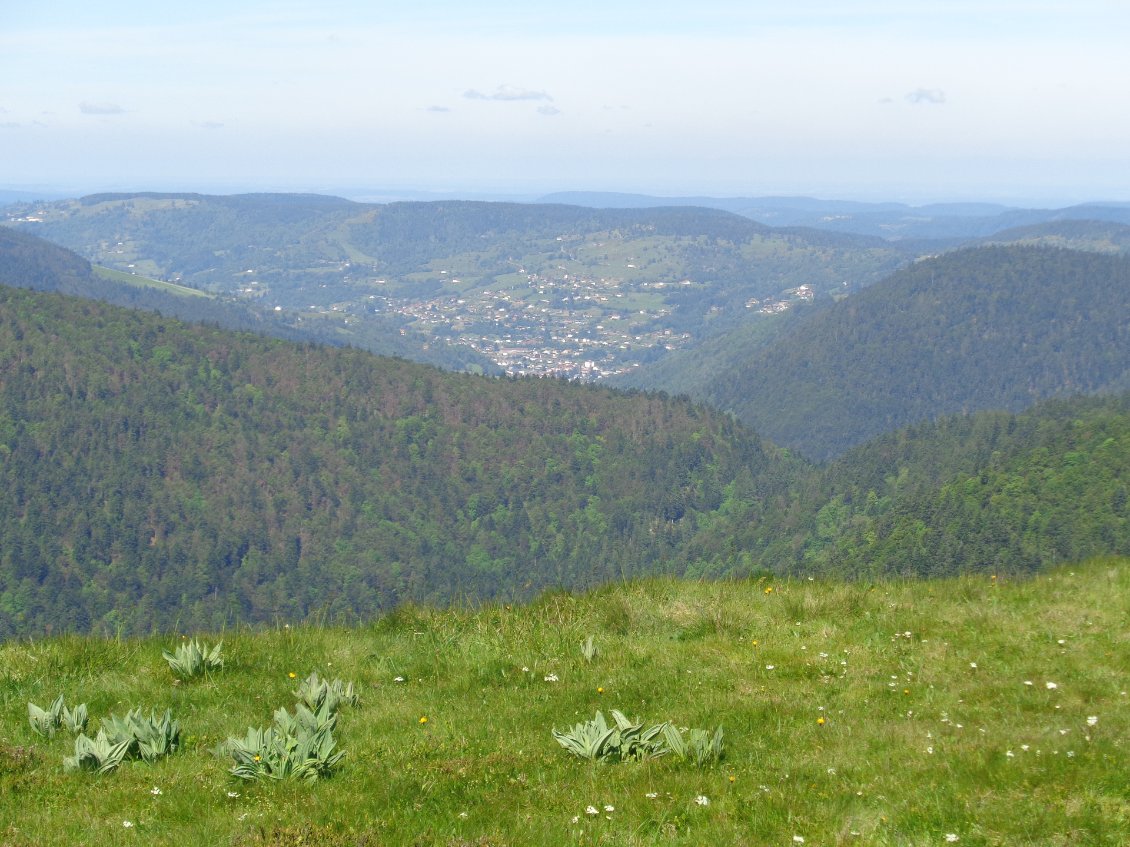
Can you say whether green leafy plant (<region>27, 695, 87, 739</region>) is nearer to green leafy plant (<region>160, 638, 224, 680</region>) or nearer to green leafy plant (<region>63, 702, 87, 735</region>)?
green leafy plant (<region>63, 702, 87, 735</region>)

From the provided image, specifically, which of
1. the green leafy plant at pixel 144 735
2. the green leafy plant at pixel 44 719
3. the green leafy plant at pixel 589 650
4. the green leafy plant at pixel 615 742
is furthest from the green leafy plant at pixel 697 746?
the green leafy plant at pixel 44 719

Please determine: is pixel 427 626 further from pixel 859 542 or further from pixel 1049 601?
pixel 859 542

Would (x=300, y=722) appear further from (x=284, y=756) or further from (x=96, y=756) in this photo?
(x=96, y=756)

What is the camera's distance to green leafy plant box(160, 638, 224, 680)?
38.4 ft

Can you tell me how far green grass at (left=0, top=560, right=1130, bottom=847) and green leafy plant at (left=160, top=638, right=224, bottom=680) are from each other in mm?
177

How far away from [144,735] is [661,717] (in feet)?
17.3

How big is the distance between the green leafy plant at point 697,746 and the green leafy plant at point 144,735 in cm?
487

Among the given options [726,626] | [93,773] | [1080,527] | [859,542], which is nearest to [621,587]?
[726,626]

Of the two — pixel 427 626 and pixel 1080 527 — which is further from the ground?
pixel 427 626

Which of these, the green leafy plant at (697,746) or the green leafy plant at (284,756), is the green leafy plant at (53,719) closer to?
the green leafy plant at (284,756)

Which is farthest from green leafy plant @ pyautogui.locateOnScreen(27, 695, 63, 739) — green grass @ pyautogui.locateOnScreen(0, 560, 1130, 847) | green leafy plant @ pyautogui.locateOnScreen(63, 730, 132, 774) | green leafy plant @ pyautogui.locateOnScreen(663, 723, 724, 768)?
green leafy plant @ pyautogui.locateOnScreen(663, 723, 724, 768)

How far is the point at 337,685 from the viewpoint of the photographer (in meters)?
11.0

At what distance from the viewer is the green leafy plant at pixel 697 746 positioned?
29.9 feet

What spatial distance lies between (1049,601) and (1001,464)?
15883cm
